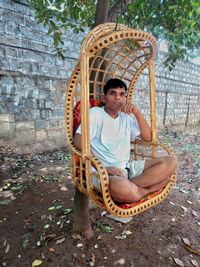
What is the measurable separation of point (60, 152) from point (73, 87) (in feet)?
9.83

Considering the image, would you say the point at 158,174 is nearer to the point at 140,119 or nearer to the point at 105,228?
the point at 140,119

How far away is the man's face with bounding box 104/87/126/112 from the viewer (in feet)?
7.64

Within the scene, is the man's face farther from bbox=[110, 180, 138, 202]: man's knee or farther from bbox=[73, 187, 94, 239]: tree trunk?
bbox=[73, 187, 94, 239]: tree trunk

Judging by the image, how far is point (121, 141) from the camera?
95.0 inches

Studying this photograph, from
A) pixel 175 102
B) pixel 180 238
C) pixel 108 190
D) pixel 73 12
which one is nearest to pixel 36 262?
pixel 108 190

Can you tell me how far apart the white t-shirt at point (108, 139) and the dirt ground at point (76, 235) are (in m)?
0.74

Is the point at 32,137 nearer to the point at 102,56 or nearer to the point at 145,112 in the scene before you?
the point at 102,56

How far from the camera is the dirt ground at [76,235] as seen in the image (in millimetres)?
2193

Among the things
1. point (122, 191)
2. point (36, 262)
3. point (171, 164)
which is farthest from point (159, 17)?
point (36, 262)

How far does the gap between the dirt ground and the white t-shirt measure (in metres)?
0.74

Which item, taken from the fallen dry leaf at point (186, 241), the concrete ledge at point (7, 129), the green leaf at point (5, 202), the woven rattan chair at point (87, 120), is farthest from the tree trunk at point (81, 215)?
the concrete ledge at point (7, 129)

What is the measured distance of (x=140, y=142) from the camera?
8.59ft

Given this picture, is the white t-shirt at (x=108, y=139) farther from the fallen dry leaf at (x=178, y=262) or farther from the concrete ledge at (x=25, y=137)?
the concrete ledge at (x=25, y=137)

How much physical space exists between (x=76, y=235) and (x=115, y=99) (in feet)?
4.48
